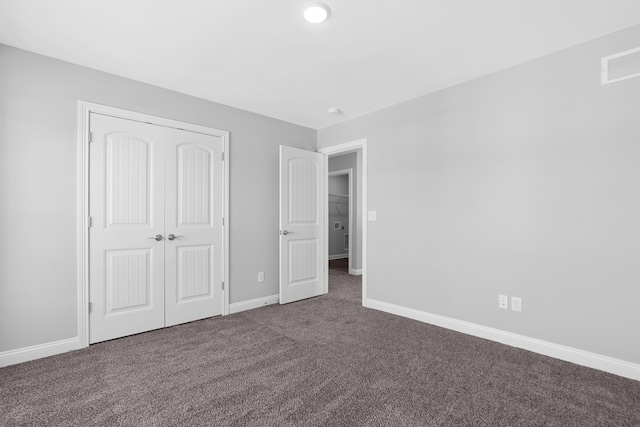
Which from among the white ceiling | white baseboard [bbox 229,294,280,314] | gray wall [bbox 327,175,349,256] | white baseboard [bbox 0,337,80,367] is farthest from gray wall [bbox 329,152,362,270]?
white baseboard [bbox 0,337,80,367]

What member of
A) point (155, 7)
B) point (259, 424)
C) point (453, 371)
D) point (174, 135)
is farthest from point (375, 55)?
point (259, 424)

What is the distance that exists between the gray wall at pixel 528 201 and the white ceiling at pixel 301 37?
348 millimetres

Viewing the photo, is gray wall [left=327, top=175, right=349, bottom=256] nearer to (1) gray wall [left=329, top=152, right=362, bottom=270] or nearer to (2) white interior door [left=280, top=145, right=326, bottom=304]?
(1) gray wall [left=329, top=152, right=362, bottom=270]

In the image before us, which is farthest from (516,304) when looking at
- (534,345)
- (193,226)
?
(193,226)

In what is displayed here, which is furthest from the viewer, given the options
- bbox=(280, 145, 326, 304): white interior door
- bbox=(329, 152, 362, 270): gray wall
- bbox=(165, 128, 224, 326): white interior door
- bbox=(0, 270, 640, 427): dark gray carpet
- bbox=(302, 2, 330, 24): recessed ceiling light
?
bbox=(329, 152, 362, 270): gray wall

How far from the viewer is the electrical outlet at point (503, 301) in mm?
2689

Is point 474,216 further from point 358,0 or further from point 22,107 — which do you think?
point 22,107

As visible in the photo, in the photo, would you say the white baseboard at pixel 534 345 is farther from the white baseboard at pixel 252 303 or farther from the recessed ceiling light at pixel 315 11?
the recessed ceiling light at pixel 315 11

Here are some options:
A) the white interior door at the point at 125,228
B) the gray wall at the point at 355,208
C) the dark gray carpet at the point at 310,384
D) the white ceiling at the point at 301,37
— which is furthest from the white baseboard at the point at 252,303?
the white ceiling at the point at 301,37

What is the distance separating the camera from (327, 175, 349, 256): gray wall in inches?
318

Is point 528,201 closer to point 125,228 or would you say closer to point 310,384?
point 310,384

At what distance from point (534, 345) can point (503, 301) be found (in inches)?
15.2

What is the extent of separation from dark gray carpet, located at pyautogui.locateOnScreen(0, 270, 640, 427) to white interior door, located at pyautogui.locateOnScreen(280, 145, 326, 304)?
1.14m

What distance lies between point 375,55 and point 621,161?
1.92m
